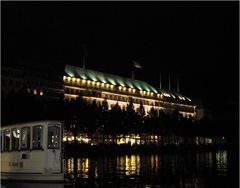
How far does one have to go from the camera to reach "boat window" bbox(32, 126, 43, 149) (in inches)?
1221

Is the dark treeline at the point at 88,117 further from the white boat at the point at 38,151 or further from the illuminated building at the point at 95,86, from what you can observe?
the white boat at the point at 38,151

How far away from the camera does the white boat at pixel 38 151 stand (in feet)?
101

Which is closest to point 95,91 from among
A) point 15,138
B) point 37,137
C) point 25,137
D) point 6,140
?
point 6,140

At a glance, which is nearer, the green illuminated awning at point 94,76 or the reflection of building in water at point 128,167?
the reflection of building in water at point 128,167

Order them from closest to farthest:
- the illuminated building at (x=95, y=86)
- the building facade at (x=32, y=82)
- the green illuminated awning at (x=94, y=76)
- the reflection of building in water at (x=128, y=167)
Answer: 1. the reflection of building in water at (x=128, y=167)
2. the building facade at (x=32, y=82)
3. the illuminated building at (x=95, y=86)
4. the green illuminated awning at (x=94, y=76)

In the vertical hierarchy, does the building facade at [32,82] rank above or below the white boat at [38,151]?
above

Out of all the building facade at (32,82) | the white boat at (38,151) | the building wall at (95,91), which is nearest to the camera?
the white boat at (38,151)

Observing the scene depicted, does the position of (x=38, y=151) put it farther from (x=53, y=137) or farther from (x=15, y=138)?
(x=15, y=138)

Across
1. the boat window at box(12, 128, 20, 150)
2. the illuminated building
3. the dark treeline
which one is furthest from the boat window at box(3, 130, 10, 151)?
the illuminated building

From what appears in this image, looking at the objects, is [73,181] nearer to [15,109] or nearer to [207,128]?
[15,109]

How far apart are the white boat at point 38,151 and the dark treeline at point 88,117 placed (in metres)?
47.3

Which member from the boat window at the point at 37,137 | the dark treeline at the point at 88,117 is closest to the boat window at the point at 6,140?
the boat window at the point at 37,137

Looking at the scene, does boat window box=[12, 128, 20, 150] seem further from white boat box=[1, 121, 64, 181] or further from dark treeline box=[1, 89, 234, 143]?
dark treeline box=[1, 89, 234, 143]

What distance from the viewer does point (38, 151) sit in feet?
102
